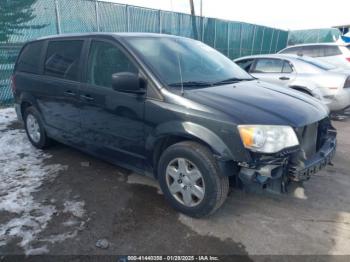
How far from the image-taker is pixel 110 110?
11.7 feet

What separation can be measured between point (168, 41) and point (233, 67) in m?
0.96

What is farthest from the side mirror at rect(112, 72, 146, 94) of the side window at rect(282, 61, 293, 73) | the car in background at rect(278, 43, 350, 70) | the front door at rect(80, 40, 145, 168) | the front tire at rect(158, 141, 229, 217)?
the car in background at rect(278, 43, 350, 70)

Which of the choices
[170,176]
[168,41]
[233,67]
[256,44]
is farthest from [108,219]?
[256,44]

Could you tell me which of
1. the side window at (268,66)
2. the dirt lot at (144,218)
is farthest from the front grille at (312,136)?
the side window at (268,66)

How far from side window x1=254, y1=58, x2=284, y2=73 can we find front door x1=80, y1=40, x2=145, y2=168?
486 cm

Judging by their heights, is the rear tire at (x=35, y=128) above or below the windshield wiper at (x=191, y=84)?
below

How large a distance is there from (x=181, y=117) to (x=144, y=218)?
1.09 meters

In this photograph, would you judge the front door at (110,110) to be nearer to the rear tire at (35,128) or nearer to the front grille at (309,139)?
the rear tire at (35,128)

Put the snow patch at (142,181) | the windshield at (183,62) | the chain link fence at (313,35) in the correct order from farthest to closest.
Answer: the chain link fence at (313,35) < the snow patch at (142,181) < the windshield at (183,62)

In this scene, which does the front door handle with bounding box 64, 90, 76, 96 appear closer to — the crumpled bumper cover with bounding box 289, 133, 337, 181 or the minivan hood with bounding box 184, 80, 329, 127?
the minivan hood with bounding box 184, 80, 329, 127

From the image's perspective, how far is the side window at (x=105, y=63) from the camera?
346 centimetres

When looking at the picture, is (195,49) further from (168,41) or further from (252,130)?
(252,130)

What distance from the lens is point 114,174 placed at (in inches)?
163

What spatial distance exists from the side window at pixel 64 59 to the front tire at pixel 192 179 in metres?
1.80
